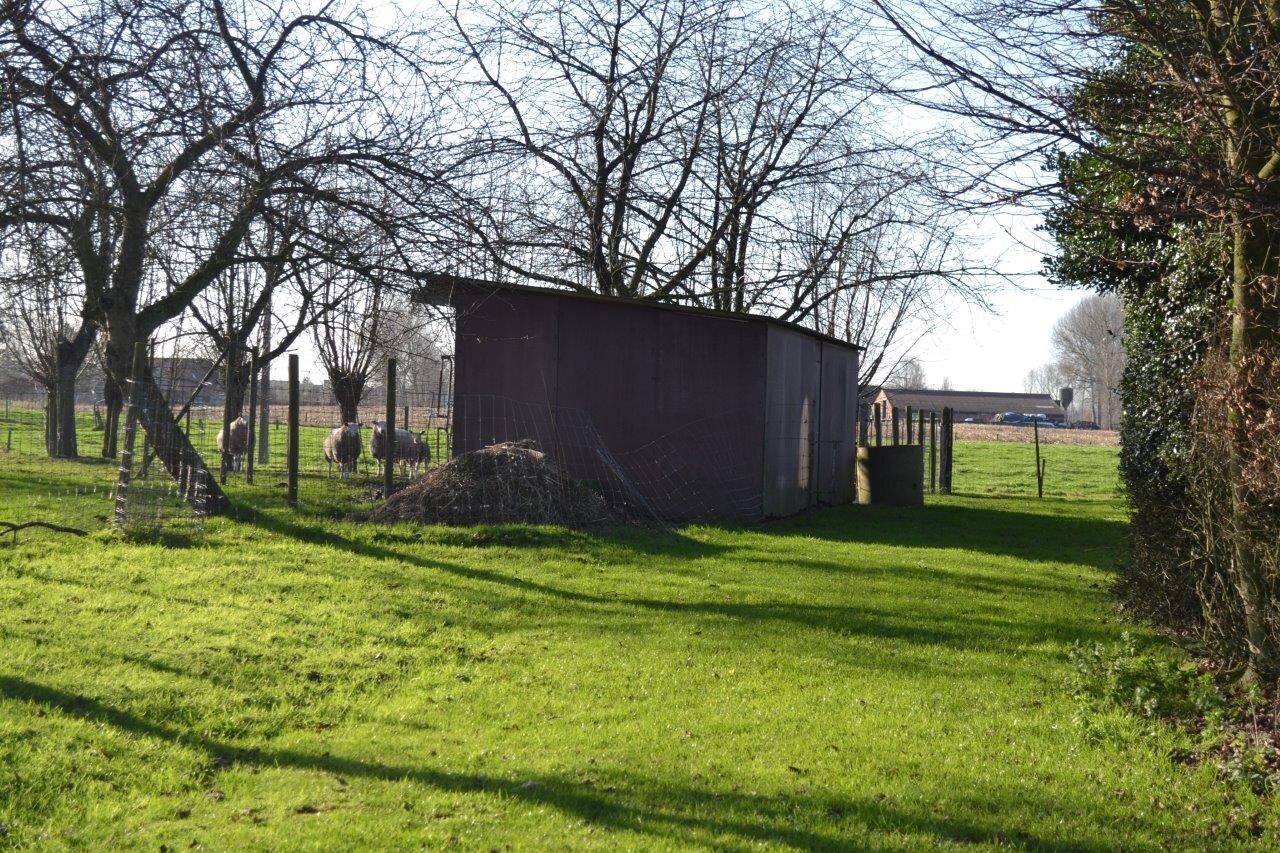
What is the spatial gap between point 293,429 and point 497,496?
2879 mm

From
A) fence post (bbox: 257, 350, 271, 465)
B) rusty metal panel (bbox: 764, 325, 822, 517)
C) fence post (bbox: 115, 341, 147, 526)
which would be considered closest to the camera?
fence post (bbox: 115, 341, 147, 526)

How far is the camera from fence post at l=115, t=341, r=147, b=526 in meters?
11.8

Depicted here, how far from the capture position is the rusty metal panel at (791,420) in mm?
17422

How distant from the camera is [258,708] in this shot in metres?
6.30

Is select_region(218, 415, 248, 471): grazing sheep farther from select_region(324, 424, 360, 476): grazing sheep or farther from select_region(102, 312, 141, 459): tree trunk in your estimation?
select_region(102, 312, 141, 459): tree trunk

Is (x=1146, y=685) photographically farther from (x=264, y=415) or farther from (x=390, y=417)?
(x=264, y=415)

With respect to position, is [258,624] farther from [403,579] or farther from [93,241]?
[93,241]

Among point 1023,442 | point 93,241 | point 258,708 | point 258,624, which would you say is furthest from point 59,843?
point 1023,442

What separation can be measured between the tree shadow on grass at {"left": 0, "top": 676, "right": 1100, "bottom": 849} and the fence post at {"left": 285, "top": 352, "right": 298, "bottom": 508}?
9130mm

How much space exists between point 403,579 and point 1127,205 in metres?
7.05

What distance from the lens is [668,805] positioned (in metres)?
4.95

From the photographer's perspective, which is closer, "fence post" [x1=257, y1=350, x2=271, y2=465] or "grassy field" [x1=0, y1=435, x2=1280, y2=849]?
"grassy field" [x1=0, y1=435, x2=1280, y2=849]

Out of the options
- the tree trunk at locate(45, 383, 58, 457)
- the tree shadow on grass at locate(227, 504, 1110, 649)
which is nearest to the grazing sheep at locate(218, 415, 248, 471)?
the tree trunk at locate(45, 383, 58, 457)

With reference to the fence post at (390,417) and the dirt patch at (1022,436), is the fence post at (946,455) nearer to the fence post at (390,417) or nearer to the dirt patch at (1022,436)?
the fence post at (390,417)
